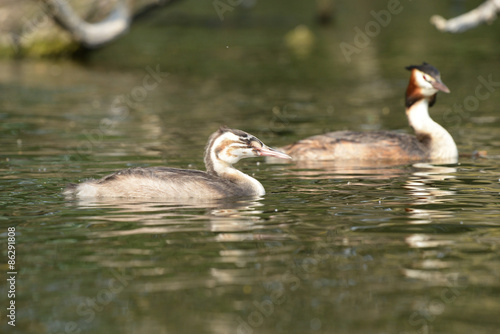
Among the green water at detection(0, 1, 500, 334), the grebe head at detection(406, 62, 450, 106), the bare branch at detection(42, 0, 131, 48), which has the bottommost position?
the green water at detection(0, 1, 500, 334)

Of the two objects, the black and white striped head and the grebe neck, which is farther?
the black and white striped head

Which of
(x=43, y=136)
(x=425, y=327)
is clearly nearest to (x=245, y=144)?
(x=425, y=327)

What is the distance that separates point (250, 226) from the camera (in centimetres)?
1141

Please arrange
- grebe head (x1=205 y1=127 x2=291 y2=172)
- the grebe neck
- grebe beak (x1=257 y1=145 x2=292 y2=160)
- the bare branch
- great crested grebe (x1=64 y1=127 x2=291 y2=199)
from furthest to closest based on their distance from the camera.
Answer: the bare branch, the grebe neck, grebe beak (x1=257 y1=145 x2=292 y2=160), grebe head (x1=205 y1=127 x2=291 y2=172), great crested grebe (x1=64 y1=127 x2=291 y2=199)

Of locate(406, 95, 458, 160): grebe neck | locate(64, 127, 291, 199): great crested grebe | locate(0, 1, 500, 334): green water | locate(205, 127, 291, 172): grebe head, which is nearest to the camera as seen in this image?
locate(0, 1, 500, 334): green water

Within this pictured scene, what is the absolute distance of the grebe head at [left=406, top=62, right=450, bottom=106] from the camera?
17484 millimetres

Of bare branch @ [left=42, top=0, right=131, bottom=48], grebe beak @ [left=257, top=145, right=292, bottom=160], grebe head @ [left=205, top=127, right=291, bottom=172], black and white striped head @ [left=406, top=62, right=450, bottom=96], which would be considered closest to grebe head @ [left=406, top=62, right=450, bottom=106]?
black and white striped head @ [left=406, top=62, right=450, bottom=96]

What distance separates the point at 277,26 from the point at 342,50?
10.4 m

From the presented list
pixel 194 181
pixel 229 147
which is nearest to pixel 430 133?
pixel 229 147

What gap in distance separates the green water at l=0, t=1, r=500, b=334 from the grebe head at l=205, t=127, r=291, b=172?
734mm

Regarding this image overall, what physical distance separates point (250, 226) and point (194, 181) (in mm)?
1876

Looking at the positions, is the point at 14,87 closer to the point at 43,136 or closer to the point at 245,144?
the point at 43,136

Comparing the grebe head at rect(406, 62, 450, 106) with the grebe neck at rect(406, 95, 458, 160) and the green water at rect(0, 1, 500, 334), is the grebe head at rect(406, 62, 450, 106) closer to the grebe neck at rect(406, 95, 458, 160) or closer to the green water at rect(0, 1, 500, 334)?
the grebe neck at rect(406, 95, 458, 160)

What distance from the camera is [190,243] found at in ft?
34.7
